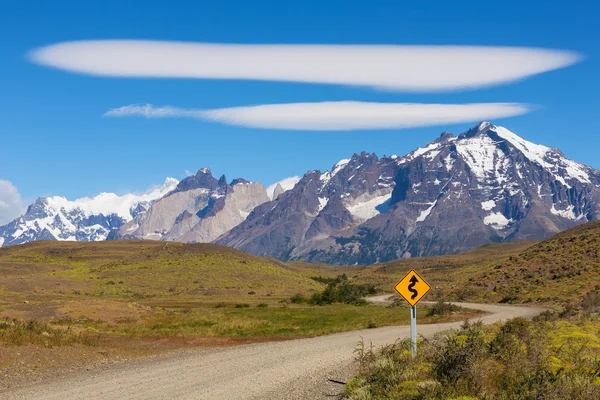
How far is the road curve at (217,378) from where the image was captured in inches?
734

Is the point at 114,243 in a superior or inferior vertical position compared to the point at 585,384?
superior

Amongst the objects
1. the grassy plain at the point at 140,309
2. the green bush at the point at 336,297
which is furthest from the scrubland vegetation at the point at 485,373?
the green bush at the point at 336,297

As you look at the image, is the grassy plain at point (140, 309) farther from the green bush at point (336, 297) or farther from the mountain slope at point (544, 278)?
the mountain slope at point (544, 278)

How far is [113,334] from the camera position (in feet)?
132

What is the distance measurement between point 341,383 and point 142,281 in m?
96.0

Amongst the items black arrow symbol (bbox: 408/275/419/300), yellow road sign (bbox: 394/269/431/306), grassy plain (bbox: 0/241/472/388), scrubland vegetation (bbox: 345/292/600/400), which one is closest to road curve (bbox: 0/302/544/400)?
scrubland vegetation (bbox: 345/292/600/400)

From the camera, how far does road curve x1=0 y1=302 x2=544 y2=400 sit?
18641mm

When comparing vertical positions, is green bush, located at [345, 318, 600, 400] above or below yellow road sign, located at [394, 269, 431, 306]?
below

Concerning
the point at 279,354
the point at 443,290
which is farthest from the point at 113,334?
the point at 443,290

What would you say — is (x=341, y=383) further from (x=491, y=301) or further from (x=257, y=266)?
(x=257, y=266)

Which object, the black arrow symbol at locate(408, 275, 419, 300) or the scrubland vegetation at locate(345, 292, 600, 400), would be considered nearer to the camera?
the scrubland vegetation at locate(345, 292, 600, 400)

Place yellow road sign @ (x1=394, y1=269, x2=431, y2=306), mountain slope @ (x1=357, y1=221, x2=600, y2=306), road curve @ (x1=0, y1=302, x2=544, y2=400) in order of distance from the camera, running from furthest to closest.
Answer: mountain slope @ (x1=357, y1=221, x2=600, y2=306) < yellow road sign @ (x1=394, y1=269, x2=431, y2=306) < road curve @ (x1=0, y1=302, x2=544, y2=400)

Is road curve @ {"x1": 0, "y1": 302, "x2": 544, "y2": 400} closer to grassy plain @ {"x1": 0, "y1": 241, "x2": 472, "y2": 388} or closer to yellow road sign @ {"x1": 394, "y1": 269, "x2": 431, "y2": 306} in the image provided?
grassy plain @ {"x1": 0, "y1": 241, "x2": 472, "y2": 388}

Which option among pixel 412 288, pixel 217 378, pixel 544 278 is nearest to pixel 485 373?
pixel 412 288
